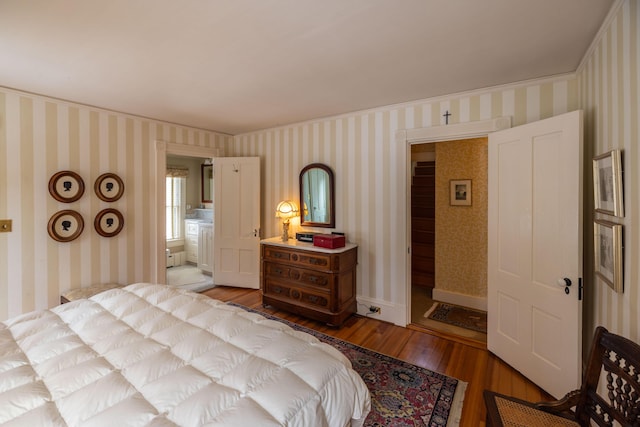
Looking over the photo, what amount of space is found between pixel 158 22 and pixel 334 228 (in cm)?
267

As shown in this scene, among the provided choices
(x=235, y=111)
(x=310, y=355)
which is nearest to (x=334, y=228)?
(x=235, y=111)

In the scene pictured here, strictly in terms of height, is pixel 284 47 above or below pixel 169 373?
above

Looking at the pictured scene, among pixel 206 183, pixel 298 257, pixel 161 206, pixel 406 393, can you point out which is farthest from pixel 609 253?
pixel 206 183

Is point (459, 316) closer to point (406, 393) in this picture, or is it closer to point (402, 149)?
point (406, 393)

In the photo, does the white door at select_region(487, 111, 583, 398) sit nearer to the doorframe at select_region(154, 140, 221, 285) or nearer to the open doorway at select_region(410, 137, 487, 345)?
the open doorway at select_region(410, 137, 487, 345)

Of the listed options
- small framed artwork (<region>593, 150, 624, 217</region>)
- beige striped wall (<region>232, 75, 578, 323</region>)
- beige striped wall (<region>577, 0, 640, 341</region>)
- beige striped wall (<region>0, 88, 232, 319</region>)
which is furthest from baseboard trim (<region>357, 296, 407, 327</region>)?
beige striped wall (<region>0, 88, 232, 319</region>)

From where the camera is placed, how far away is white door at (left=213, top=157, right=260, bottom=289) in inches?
173

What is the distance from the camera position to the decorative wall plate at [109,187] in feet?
10.8

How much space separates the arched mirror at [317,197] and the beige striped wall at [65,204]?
2.02m

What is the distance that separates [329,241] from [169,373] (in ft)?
7.05

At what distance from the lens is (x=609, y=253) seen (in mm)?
1565

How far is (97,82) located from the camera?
2574 millimetres

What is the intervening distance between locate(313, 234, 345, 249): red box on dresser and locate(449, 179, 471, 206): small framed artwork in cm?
179

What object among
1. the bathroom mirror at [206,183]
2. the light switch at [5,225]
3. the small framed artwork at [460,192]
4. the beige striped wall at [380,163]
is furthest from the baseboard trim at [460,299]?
the light switch at [5,225]
